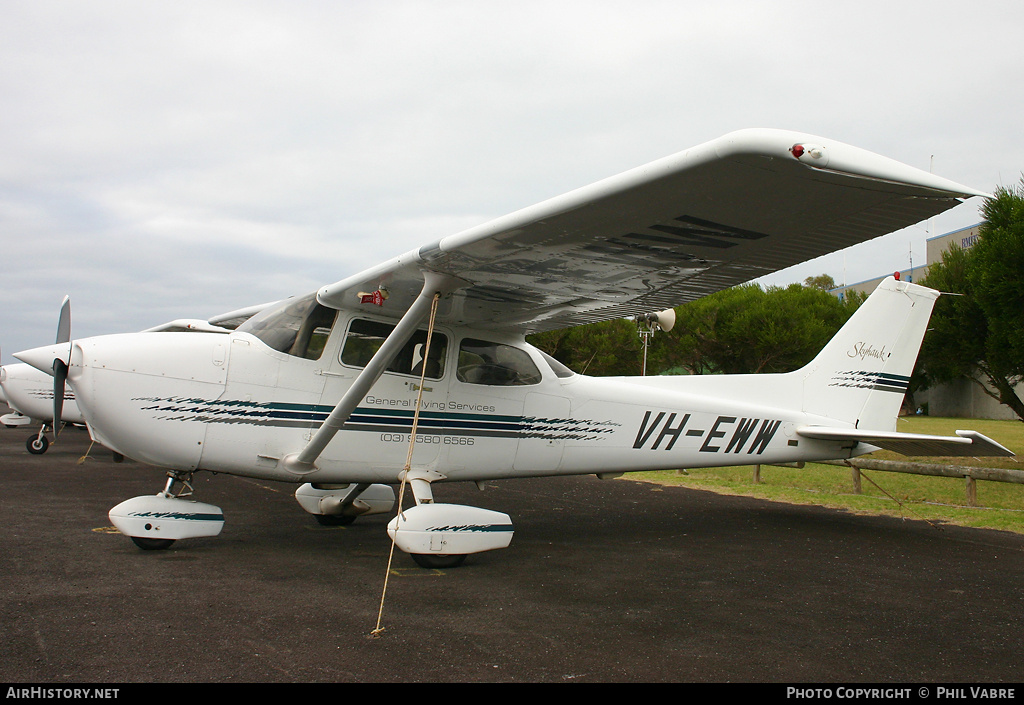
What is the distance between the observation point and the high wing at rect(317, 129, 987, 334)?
9.96 feet

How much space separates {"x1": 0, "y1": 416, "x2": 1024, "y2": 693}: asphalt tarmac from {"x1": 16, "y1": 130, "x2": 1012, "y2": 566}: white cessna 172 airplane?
592 millimetres

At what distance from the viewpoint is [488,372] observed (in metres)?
6.48

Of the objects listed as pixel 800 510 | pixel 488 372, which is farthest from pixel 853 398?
pixel 488 372

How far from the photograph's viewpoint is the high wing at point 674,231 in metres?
3.04

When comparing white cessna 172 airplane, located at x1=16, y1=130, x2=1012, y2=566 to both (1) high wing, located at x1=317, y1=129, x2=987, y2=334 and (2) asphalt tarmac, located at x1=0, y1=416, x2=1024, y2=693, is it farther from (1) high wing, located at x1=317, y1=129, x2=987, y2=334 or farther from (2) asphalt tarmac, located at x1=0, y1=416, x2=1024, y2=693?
(2) asphalt tarmac, located at x1=0, y1=416, x2=1024, y2=693

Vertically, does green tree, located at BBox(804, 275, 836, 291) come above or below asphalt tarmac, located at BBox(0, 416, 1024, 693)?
above

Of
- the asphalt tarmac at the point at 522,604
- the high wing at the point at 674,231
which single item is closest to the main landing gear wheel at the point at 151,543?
the asphalt tarmac at the point at 522,604

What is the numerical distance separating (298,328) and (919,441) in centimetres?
641

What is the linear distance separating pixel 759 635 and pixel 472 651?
169 cm

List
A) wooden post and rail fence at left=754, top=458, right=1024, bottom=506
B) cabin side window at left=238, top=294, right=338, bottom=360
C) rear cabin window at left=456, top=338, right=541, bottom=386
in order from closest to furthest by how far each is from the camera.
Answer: cabin side window at left=238, top=294, right=338, bottom=360, rear cabin window at left=456, top=338, right=541, bottom=386, wooden post and rail fence at left=754, top=458, right=1024, bottom=506

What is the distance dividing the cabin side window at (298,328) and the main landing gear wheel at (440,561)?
75.7 inches

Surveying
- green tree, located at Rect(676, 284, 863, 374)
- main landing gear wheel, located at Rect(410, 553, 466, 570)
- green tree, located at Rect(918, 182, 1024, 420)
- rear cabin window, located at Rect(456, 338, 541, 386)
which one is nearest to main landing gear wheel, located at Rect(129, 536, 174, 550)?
main landing gear wheel, located at Rect(410, 553, 466, 570)

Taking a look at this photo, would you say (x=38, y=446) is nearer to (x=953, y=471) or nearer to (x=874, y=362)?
(x=874, y=362)

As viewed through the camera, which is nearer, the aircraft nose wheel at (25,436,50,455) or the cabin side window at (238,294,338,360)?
the cabin side window at (238,294,338,360)
